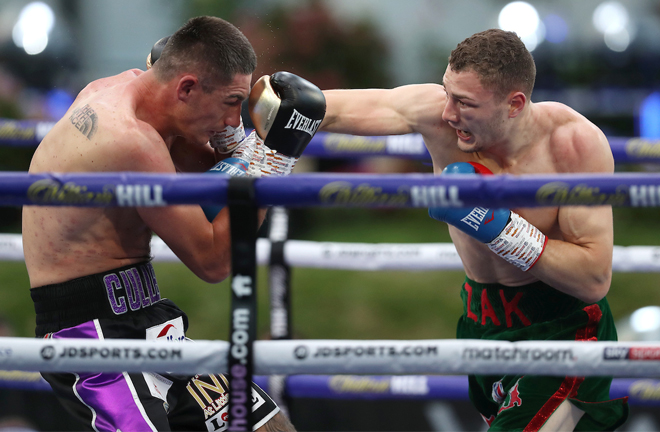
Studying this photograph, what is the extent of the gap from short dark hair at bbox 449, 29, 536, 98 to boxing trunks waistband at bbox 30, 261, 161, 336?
110cm

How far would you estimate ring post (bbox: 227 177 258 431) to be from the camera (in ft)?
4.76

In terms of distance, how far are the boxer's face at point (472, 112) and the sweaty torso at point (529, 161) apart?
0.35ft

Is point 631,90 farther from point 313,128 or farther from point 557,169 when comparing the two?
point 313,128

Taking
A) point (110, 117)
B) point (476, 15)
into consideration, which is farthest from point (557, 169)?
point (476, 15)

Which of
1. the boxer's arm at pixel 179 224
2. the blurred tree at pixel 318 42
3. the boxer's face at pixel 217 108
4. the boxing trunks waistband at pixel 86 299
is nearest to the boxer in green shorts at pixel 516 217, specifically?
the boxer's face at pixel 217 108

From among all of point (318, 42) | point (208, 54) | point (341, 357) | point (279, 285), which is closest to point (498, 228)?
point (341, 357)

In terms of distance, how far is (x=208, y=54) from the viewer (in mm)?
1867

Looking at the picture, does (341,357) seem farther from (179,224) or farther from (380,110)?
(380,110)

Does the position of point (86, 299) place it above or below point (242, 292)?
below

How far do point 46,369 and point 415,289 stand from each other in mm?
4969

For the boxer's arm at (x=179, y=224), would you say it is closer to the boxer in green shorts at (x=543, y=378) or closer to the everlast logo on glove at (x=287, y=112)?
the everlast logo on glove at (x=287, y=112)

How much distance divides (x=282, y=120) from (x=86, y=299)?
696 millimetres

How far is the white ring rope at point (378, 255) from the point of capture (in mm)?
2580

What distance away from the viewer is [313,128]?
1974 mm
